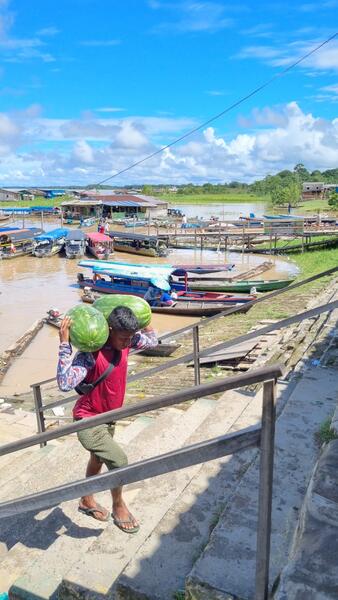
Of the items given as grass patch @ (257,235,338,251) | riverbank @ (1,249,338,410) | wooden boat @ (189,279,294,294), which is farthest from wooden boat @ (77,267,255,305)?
grass patch @ (257,235,338,251)

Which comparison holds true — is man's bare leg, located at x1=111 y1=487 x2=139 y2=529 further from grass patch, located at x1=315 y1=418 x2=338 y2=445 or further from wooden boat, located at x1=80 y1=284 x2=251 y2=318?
wooden boat, located at x1=80 y1=284 x2=251 y2=318

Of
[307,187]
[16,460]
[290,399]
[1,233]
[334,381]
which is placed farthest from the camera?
[307,187]

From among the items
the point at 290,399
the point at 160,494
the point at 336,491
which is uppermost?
the point at 336,491

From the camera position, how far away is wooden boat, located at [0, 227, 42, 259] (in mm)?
35219

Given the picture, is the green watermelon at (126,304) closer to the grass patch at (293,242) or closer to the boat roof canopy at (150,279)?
the boat roof canopy at (150,279)

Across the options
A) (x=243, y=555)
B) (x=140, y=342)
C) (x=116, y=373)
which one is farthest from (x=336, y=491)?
(x=140, y=342)

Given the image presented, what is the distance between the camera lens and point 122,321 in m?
2.85

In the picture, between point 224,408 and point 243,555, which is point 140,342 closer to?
point 224,408

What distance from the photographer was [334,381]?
4.38m

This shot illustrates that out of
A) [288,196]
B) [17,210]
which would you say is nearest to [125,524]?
[17,210]

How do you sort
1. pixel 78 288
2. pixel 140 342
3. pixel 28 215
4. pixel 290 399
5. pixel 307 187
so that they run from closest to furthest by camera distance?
1. pixel 140 342
2. pixel 290 399
3. pixel 78 288
4. pixel 28 215
5. pixel 307 187

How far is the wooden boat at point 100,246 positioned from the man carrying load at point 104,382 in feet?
98.6

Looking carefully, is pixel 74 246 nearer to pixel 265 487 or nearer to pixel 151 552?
pixel 151 552

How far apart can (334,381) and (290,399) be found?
0.65 metres
